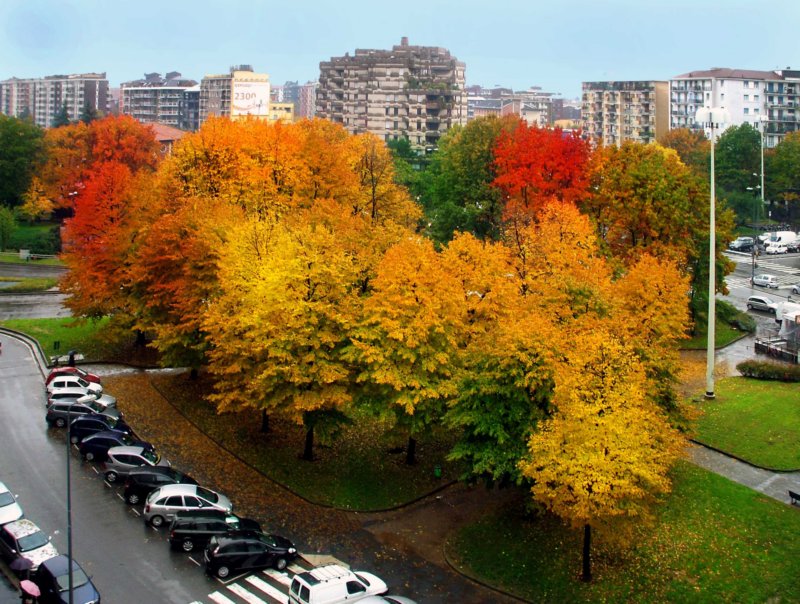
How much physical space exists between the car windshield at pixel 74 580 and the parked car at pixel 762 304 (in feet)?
184

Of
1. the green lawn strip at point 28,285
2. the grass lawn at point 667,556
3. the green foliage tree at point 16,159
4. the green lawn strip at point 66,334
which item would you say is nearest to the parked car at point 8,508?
the grass lawn at point 667,556

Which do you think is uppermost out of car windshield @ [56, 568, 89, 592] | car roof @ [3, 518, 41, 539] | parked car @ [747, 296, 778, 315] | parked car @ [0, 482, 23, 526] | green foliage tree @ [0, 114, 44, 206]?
green foliage tree @ [0, 114, 44, 206]

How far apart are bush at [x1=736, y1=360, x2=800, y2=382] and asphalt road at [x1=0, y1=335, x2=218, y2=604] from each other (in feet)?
110

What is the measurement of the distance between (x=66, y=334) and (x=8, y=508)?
25.0 metres

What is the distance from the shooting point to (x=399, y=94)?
14175 cm

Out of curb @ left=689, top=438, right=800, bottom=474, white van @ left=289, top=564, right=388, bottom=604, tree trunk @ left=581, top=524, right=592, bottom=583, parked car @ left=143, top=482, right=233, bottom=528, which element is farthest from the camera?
curb @ left=689, top=438, right=800, bottom=474

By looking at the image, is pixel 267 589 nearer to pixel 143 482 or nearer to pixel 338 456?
pixel 143 482

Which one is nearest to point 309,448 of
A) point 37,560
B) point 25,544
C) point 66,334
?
point 25,544

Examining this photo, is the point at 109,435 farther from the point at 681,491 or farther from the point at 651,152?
the point at 651,152

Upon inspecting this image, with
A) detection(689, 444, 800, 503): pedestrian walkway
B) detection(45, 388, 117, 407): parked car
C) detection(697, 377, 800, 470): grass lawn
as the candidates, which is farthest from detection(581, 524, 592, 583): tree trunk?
detection(45, 388, 117, 407): parked car

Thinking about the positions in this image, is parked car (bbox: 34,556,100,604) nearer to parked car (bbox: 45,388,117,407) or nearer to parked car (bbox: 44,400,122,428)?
parked car (bbox: 44,400,122,428)

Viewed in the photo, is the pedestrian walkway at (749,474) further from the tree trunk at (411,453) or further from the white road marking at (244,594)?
the white road marking at (244,594)

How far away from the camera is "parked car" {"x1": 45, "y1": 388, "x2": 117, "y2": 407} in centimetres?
4066

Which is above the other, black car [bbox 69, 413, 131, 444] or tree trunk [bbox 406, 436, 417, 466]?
black car [bbox 69, 413, 131, 444]
